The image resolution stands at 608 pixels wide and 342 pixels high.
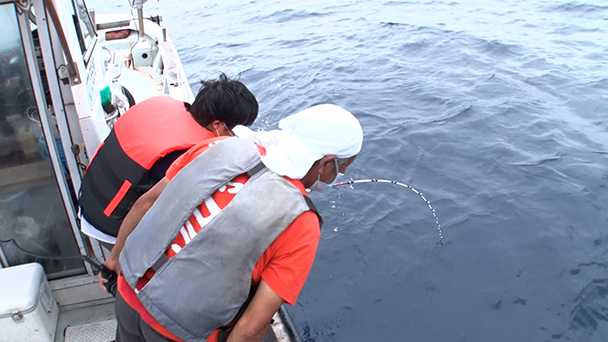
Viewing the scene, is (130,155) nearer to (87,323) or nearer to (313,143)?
(313,143)

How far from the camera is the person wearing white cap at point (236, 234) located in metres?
1.69

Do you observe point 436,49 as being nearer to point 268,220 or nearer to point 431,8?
point 431,8

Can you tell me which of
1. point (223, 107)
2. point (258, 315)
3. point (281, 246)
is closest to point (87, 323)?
point (223, 107)

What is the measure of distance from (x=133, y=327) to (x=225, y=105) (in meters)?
1.22

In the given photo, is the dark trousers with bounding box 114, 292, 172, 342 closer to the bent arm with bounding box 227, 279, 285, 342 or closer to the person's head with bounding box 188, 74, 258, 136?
the bent arm with bounding box 227, 279, 285, 342

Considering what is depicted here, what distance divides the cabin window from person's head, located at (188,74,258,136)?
36.6 inches

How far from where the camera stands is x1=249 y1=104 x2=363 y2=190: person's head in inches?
71.2

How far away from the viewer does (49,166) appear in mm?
2887

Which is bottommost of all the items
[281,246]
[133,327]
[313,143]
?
[133,327]

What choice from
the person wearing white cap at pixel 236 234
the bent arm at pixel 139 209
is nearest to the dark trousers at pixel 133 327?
the person wearing white cap at pixel 236 234

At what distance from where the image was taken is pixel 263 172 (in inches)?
69.4

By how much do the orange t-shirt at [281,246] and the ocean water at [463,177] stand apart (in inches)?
83.7

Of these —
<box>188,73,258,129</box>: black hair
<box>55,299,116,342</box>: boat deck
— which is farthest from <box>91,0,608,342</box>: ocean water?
<box>188,73,258,129</box>: black hair

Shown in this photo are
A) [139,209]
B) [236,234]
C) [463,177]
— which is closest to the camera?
[236,234]
